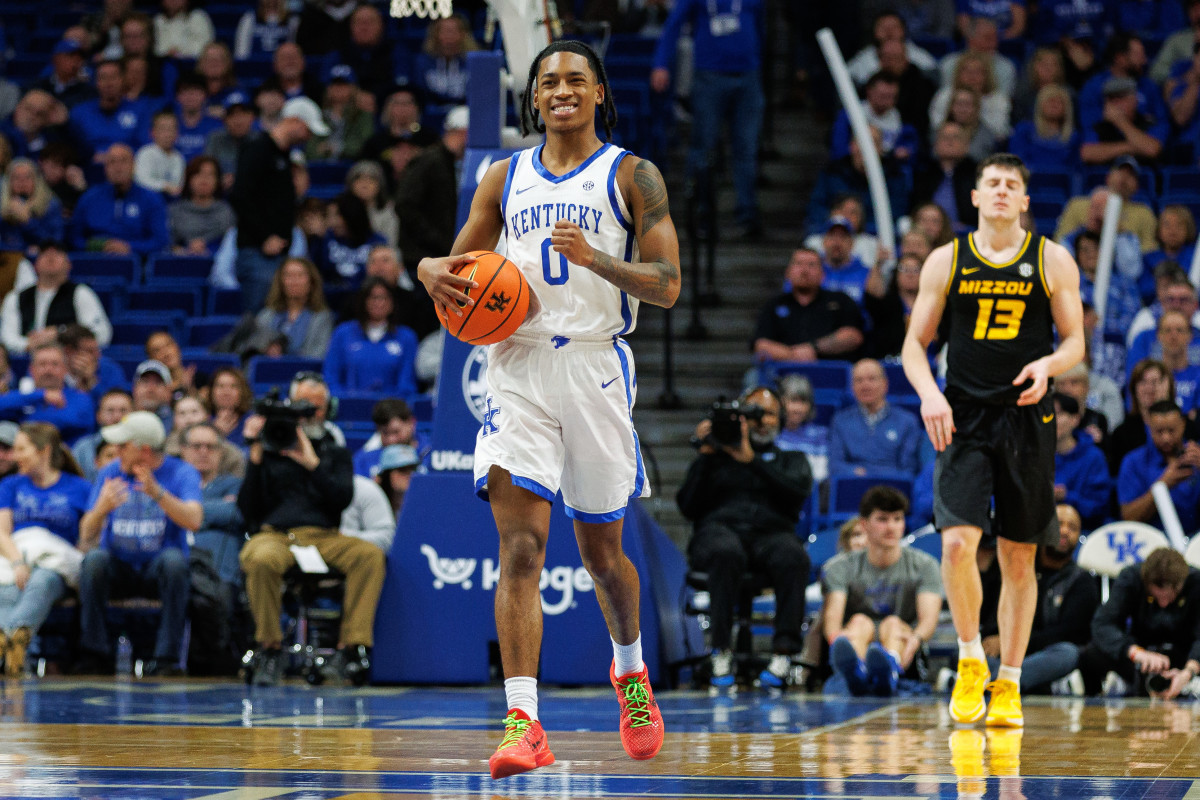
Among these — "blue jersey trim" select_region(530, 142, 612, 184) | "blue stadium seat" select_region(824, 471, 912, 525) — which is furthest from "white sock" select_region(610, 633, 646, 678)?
"blue stadium seat" select_region(824, 471, 912, 525)

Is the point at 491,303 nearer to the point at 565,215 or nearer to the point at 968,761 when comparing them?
the point at 565,215

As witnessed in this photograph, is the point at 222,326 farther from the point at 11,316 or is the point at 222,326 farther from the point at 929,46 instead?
the point at 929,46

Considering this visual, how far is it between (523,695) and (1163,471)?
6475 millimetres

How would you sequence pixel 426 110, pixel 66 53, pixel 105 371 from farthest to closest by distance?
1. pixel 66 53
2. pixel 426 110
3. pixel 105 371

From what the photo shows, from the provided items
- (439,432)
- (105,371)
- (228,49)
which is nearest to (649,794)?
(439,432)

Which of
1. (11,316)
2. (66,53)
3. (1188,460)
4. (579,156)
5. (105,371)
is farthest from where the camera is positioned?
(66,53)

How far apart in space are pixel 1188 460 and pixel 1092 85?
223 inches

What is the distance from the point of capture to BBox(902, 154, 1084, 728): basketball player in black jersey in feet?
22.4

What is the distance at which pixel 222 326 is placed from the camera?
1408 centimetres


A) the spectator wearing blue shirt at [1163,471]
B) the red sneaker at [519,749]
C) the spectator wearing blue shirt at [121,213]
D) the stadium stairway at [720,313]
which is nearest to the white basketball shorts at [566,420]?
the red sneaker at [519,749]

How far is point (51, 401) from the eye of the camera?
12203 mm

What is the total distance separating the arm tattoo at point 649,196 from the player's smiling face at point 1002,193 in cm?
202

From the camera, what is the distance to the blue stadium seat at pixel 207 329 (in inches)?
555

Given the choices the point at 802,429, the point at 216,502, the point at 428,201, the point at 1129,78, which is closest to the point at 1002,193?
the point at 802,429
